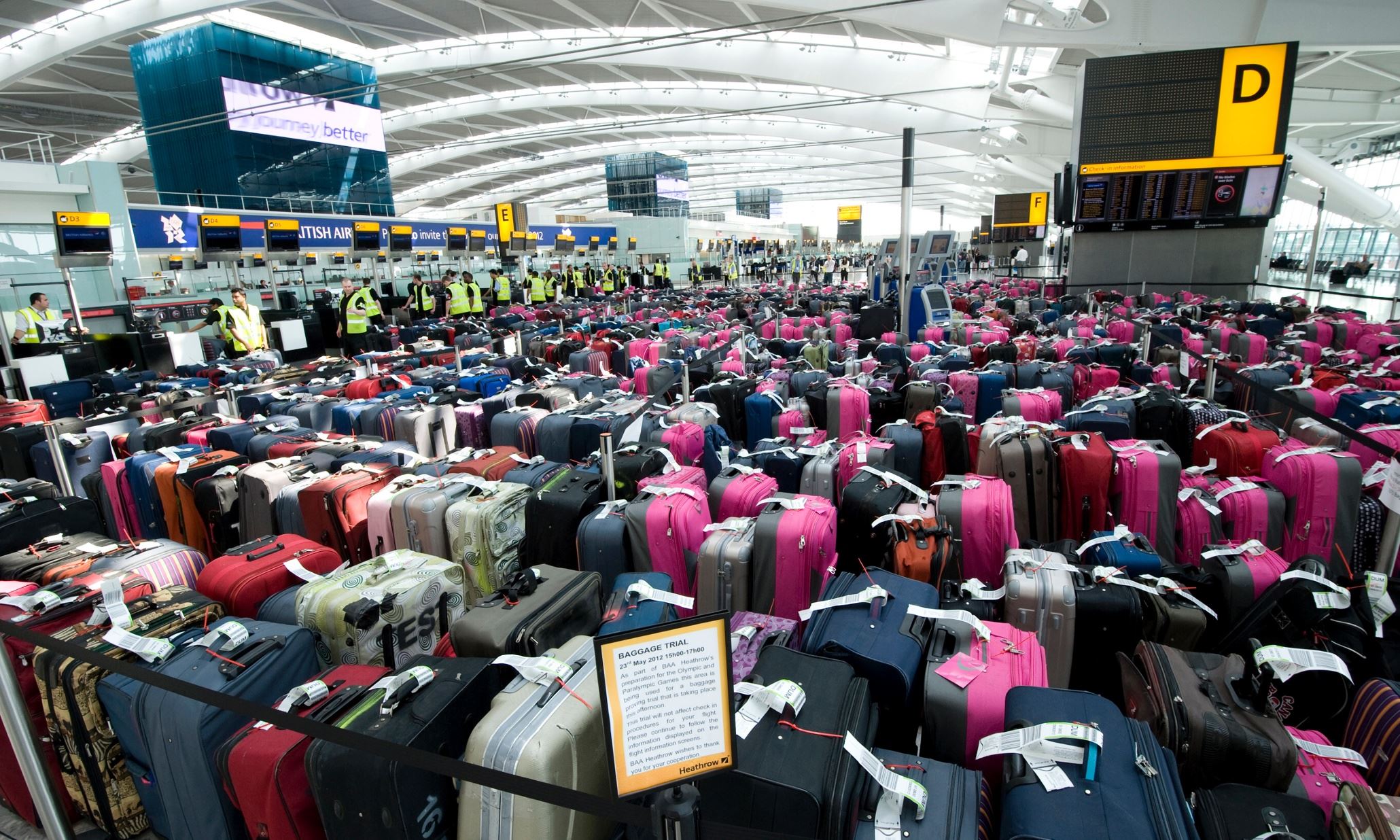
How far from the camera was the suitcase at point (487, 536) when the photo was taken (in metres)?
3.50

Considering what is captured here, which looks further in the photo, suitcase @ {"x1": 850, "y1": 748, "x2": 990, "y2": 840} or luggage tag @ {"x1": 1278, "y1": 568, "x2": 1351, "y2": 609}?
luggage tag @ {"x1": 1278, "y1": 568, "x2": 1351, "y2": 609}

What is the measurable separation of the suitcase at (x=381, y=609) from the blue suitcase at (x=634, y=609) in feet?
2.53

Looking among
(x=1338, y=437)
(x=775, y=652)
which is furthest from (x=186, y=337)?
(x=1338, y=437)

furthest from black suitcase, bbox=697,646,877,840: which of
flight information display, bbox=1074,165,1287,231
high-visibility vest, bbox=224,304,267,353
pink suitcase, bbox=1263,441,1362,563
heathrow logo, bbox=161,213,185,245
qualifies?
heathrow logo, bbox=161,213,185,245

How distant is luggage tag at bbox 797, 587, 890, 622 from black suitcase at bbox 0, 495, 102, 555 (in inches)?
164

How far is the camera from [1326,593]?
2.38 meters

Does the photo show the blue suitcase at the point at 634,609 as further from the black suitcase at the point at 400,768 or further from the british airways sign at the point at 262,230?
the british airways sign at the point at 262,230

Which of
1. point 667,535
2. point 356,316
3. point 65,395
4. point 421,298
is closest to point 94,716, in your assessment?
point 667,535

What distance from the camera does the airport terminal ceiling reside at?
38.9 feet

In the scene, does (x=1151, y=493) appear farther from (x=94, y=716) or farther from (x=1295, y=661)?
(x=94, y=716)

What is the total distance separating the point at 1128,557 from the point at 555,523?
2.72 meters

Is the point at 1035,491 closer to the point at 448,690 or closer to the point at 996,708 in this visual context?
the point at 996,708

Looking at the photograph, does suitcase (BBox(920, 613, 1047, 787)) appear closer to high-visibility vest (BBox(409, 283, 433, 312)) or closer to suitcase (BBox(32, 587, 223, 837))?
suitcase (BBox(32, 587, 223, 837))

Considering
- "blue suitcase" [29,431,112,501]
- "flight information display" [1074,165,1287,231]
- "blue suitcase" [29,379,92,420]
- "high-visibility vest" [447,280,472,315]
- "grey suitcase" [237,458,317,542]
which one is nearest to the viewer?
"grey suitcase" [237,458,317,542]
